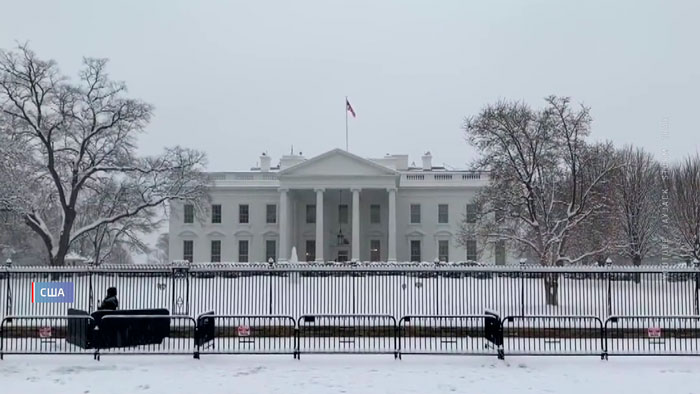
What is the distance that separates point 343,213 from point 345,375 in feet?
178

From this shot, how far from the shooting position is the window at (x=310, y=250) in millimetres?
65750

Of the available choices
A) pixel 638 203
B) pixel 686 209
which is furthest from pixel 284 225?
pixel 686 209

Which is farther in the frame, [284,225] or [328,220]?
[328,220]

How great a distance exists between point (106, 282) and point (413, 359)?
1375 cm

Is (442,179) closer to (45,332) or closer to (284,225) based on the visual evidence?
(284,225)

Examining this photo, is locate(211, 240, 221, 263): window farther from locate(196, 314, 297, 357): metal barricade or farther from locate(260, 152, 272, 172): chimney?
locate(196, 314, 297, 357): metal barricade

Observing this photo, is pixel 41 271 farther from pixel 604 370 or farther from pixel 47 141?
pixel 47 141

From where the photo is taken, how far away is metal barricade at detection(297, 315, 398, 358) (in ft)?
46.0

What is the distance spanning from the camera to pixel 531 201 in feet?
92.0

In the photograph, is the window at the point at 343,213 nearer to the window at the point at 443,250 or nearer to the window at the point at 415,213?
the window at the point at 415,213

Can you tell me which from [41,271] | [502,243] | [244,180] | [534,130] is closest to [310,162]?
[244,180]

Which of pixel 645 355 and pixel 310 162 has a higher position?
pixel 310 162

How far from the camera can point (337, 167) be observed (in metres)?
62.1

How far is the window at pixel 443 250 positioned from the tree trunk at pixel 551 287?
4008 centimetres
